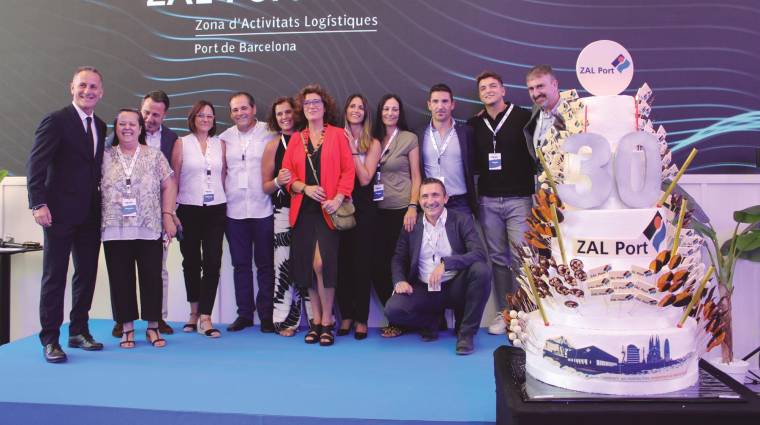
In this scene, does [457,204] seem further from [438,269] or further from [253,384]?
[253,384]

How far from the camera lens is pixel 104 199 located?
10.6ft

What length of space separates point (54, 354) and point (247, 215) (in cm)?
139

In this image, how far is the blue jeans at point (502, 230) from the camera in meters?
3.67

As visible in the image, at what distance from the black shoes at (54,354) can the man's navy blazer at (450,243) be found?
1934 mm

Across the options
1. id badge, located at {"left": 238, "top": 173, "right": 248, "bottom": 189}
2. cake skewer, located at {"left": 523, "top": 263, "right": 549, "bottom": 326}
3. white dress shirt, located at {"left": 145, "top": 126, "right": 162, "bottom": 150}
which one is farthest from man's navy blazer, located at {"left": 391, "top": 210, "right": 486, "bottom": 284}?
white dress shirt, located at {"left": 145, "top": 126, "right": 162, "bottom": 150}

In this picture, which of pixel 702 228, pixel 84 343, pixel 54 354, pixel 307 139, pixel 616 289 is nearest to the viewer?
pixel 616 289

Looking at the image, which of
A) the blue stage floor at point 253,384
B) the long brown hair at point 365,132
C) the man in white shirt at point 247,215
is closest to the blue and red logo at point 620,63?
the blue stage floor at point 253,384

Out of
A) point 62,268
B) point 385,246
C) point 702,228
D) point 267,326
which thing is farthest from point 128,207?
point 702,228

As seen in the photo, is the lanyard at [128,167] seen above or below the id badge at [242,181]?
above

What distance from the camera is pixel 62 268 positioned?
10.3ft

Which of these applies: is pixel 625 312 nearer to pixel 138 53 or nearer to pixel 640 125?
pixel 640 125

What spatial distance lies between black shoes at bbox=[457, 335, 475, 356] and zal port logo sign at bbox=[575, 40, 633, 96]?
1771mm

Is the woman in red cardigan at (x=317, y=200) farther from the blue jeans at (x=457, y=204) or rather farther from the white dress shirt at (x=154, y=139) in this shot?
the white dress shirt at (x=154, y=139)

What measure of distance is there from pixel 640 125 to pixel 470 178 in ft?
6.34
